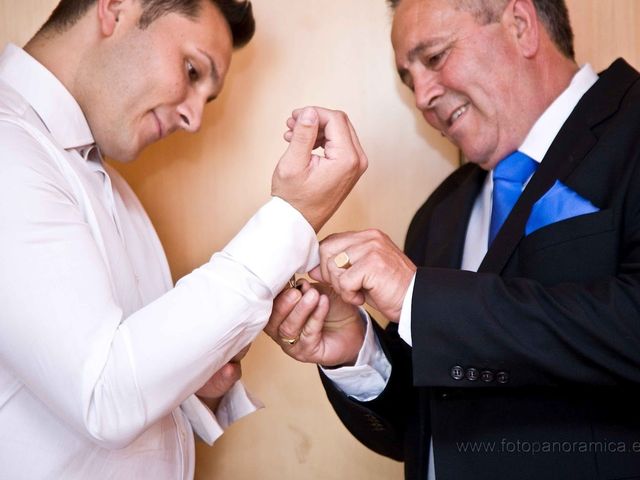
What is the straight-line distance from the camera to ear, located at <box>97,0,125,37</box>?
4.47 ft

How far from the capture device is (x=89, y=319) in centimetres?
99

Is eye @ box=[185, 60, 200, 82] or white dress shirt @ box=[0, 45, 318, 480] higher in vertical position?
eye @ box=[185, 60, 200, 82]

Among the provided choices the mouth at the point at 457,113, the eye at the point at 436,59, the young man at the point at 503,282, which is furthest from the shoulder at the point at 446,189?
the eye at the point at 436,59

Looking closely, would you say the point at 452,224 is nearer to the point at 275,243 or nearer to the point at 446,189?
the point at 446,189

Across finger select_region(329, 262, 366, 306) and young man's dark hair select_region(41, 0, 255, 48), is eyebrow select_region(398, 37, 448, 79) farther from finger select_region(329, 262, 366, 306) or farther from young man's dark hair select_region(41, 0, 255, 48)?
finger select_region(329, 262, 366, 306)

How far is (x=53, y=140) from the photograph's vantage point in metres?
1.23

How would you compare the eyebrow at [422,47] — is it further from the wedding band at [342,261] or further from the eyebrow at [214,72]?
the wedding band at [342,261]

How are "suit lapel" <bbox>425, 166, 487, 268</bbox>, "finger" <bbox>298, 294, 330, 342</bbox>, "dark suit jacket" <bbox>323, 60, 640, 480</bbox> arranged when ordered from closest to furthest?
"dark suit jacket" <bbox>323, 60, 640, 480</bbox> → "finger" <bbox>298, 294, 330, 342</bbox> → "suit lapel" <bbox>425, 166, 487, 268</bbox>

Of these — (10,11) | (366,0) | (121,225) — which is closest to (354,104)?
(366,0)

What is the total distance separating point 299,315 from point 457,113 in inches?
22.9

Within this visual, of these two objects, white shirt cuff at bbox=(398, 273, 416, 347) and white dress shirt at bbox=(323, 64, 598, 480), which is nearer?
white shirt cuff at bbox=(398, 273, 416, 347)

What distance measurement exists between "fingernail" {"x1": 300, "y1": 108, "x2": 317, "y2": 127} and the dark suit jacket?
0.26 metres

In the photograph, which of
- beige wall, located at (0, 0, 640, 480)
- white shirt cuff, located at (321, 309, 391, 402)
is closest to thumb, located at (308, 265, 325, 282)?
white shirt cuff, located at (321, 309, 391, 402)

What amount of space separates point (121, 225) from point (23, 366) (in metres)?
0.42
